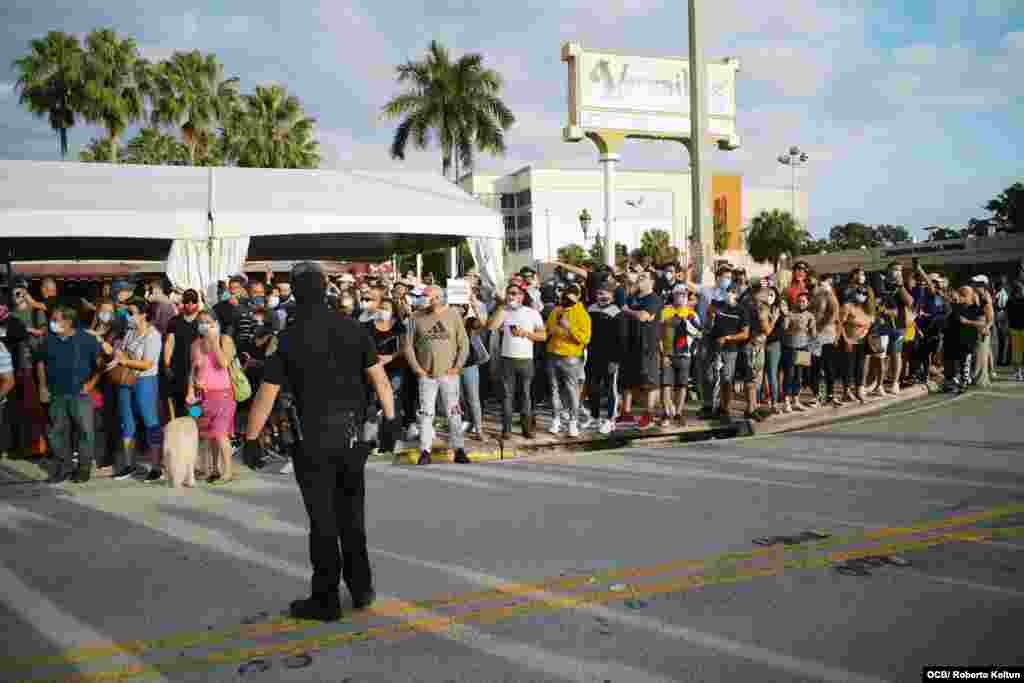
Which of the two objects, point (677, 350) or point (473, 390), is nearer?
point (473, 390)

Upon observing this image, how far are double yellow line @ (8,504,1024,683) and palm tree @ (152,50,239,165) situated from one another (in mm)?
35286

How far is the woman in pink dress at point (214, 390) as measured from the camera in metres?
7.67

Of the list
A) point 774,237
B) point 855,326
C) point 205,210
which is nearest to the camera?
point 855,326

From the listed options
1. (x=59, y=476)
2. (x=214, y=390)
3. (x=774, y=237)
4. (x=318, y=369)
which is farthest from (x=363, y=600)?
(x=774, y=237)

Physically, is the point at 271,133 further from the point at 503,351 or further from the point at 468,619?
the point at 468,619

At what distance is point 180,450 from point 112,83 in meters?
32.6

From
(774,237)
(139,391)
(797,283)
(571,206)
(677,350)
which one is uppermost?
(571,206)

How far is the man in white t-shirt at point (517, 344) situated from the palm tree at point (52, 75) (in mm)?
31894

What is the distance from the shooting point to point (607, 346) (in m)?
10.2

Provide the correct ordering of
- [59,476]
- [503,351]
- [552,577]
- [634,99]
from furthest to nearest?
1. [634,99]
2. [503,351]
3. [59,476]
4. [552,577]

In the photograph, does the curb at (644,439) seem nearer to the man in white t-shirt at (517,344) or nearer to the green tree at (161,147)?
the man in white t-shirt at (517,344)

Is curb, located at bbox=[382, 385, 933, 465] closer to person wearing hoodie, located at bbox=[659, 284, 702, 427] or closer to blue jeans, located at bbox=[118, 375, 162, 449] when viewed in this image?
person wearing hoodie, located at bbox=[659, 284, 702, 427]

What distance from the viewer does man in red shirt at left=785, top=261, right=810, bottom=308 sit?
11523 mm

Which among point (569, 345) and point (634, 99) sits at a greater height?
point (634, 99)
